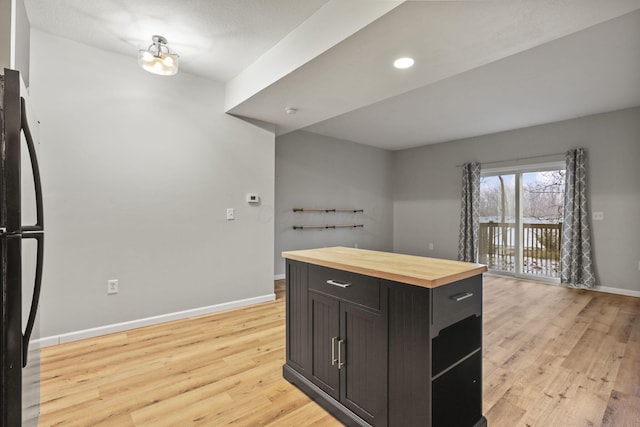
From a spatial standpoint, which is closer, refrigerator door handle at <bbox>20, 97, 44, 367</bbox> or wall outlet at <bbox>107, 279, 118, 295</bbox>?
refrigerator door handle at <bbox>20, 97, 44, 367</bbox>

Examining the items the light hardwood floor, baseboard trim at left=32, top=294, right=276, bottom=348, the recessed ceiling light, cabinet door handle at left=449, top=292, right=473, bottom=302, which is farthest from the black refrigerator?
the recessed ceiling light

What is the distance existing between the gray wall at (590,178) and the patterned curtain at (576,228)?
14cm

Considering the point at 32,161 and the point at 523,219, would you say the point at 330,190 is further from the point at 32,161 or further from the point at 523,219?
the point at 32,161

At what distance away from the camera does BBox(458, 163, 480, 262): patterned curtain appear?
17.9ft

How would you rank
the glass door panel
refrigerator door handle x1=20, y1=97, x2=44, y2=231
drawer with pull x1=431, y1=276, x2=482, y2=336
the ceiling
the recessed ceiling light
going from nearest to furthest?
refrigerator door handle x1=20, y1=97, x2=44, y2=231, drawer with pull x1=431, y1=276, x2=482, y2=336, the ceiling, the recessed ceiling light, the glass door panel

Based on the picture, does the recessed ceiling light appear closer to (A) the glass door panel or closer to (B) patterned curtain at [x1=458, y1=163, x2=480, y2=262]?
(B) patterned curtain at [x1=458, y1=163, x2=480, y2=262]

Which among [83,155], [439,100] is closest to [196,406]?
[83,155]

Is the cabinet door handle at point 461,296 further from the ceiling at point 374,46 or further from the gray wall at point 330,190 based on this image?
the gray wall at point 330,190

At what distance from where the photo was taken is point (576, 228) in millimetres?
4348

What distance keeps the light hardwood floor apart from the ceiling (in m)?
2.25

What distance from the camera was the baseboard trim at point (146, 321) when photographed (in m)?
2.46

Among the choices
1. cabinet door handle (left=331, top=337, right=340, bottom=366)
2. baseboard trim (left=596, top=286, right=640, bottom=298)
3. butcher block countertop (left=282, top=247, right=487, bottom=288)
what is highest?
butcher block countertop (left=282, top=247, right=487, bottom=288)

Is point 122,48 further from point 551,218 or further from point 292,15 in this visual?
point 551,218

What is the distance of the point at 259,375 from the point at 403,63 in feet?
8.17
